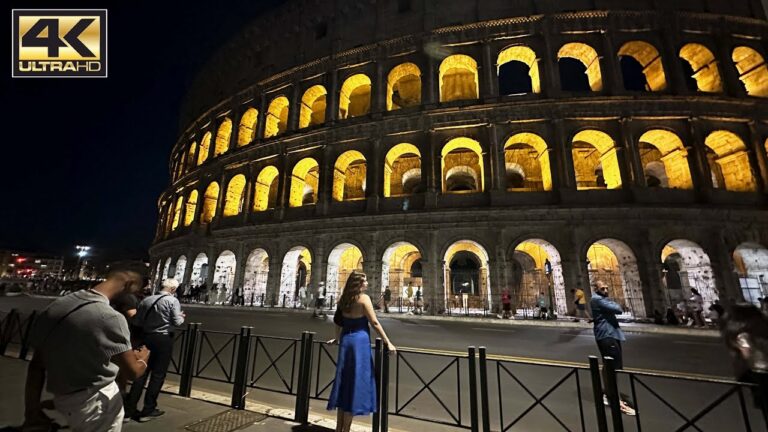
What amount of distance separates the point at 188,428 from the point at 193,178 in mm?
23887

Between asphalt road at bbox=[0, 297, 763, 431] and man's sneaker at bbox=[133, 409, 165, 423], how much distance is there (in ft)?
2.62

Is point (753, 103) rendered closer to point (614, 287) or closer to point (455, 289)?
point (614, 287)

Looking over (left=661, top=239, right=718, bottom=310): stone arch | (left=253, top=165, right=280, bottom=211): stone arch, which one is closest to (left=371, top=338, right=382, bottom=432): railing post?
(left=661, top=239, right=718, bottom=310): stone arch

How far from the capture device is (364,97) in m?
21.3

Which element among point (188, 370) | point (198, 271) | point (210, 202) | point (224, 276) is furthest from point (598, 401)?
point (210, 202)

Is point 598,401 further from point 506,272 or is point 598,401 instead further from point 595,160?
point 595,160

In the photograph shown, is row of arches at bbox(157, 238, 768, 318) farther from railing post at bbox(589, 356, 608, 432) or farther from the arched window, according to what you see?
railing post at bbox(589, 356, 608, 432)

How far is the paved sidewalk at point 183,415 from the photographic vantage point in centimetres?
360

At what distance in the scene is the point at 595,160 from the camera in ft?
59.5

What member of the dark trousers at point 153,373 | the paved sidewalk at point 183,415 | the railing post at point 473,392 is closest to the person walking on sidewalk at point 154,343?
the dark trousers at point 153,373

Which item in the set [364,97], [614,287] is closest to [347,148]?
[364,97]

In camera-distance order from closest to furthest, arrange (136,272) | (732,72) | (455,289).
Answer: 1. (136,272)
2. (732,72)
3. (455,289)

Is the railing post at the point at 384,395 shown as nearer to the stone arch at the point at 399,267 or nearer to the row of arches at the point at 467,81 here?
the stone arch at the point at 399,267

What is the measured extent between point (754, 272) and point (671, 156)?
5.95 meters
